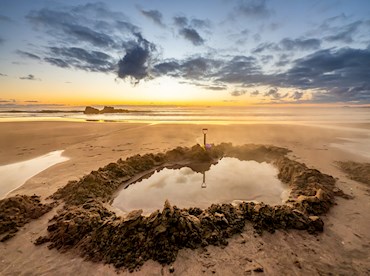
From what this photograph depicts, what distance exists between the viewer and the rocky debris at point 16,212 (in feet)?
17.4

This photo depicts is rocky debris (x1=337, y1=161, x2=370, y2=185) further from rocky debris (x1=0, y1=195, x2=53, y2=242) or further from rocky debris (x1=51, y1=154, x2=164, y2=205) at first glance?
rocky debris (x1=0, y1=195, x2=53, y2=242)

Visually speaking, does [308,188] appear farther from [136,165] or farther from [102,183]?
[102,183]

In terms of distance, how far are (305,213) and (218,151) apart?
7.25 m

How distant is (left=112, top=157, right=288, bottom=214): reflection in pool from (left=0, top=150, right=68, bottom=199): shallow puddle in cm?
428

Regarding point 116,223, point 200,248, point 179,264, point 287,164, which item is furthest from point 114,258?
point 287,164

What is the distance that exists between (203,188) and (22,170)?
27.7ft

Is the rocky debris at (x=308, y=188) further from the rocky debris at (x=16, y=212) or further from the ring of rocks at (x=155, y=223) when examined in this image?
the rocky debris at (x=16, y=212)

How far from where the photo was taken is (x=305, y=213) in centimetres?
596

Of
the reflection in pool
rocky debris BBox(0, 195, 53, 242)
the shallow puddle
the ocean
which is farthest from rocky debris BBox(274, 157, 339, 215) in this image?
the ocean

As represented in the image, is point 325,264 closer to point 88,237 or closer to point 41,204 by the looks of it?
point 88,237

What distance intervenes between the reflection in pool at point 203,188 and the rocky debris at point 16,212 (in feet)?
6.89

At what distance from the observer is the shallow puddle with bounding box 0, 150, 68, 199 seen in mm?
8434

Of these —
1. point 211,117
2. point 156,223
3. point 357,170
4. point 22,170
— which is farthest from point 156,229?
point 211,117

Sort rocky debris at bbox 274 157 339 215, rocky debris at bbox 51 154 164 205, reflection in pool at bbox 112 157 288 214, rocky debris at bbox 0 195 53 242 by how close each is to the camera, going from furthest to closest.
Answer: reflection in pool at bbox 112 157 288 214
rocky debris at bbox 51 154 164 205
rocky debris at bbox 274 157 339 215
rocky debris at bbox 0 195 53 242
